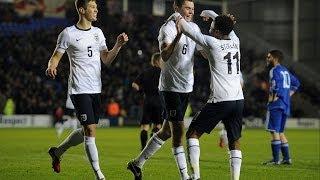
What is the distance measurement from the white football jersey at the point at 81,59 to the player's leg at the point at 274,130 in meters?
6.44

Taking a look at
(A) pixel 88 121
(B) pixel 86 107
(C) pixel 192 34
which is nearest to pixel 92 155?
(A) pixel 88 121

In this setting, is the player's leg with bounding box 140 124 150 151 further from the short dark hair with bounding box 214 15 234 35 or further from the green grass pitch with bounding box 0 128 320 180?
the short dark hair with bounding box 214 15 234 35

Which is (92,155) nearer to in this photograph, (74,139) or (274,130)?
(74,139)

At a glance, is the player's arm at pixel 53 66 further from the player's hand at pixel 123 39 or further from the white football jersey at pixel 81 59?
the player's hand at pixel 123 39

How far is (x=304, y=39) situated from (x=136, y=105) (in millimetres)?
15933

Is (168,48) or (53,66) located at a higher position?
(168,48)

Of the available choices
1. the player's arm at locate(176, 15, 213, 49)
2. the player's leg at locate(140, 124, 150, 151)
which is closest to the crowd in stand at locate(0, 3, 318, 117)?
the player's leg at locate(140, 124, 150, 151)

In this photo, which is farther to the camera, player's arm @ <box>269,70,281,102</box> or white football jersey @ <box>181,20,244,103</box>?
player's arm @ <box>269,70,281,102</box>

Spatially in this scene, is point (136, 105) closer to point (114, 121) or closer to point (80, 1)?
point (114, 121)

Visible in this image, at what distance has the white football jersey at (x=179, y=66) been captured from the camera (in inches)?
426

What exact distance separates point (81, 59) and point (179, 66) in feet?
4.54

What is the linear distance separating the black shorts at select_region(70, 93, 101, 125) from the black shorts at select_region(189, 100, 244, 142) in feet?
4.72

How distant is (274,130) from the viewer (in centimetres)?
1653

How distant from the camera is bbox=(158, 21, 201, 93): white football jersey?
35.5ft
